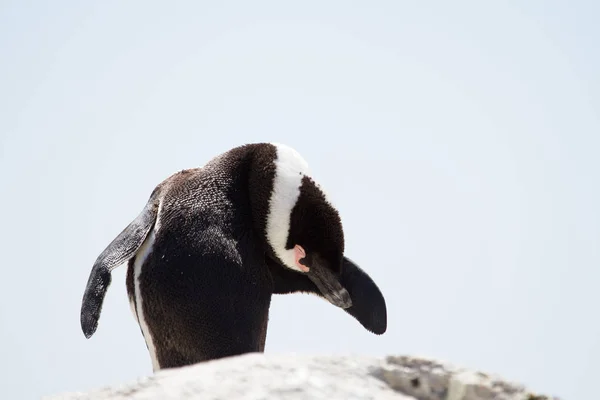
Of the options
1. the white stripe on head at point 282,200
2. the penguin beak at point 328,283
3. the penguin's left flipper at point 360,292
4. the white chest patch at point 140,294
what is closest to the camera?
the white chest patch at point 140,294

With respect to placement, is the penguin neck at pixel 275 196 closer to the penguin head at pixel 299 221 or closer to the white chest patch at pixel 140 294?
the penguin head at pixel 299 221

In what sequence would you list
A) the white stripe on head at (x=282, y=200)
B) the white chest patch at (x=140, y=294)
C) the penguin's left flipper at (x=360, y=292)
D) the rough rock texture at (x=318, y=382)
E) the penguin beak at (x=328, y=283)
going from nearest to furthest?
the rough rock texture at (x=318, y=382) → the white chest patch at (x=140, y=294) → the white stripe on head at (x=282, y=200) → the penguin beak at (x=328, y=283) → the penguin's left flipper at (x=360, y=292)

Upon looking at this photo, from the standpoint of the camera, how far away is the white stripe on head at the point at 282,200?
18.4ft

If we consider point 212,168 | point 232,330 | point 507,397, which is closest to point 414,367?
point 507,397

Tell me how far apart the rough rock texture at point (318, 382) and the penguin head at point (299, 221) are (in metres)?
3.03

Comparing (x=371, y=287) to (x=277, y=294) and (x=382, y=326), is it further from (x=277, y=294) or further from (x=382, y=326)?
(x=277, y=294)

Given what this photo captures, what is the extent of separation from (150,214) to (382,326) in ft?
7.51

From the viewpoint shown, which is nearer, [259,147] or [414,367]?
[414,367]

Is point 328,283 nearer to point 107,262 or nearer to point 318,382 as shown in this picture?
point 107,262

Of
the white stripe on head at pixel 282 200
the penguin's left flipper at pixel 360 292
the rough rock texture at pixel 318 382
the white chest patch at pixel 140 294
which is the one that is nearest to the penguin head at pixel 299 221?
the white stripe on head at pixel 282 200

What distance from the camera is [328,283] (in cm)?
629

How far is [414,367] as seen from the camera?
263cm

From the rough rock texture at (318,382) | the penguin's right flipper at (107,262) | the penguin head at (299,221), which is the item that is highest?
the penguin head at (299,221)

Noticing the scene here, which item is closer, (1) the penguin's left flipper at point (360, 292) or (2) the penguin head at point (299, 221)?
(2) the penguin head at point (299, 221)
